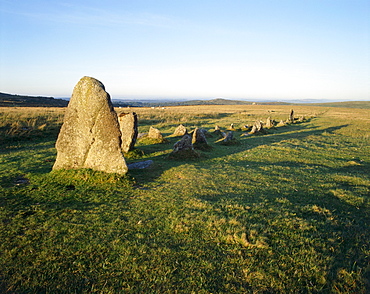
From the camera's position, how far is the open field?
4.60m

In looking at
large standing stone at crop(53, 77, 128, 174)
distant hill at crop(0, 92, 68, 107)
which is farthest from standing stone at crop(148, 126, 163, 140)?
distant hill at crop(0, 92, 68, 107)

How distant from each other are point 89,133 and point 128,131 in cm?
593

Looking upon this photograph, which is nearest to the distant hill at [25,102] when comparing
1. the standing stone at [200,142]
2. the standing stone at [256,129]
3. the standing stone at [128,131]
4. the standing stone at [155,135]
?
the standing stone at [155,135]

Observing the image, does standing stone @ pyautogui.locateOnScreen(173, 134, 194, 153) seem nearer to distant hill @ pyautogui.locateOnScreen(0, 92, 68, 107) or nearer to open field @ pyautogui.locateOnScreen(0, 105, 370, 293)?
open field @ pyautogui.locateOnScreen(0, 105, 370, 293)

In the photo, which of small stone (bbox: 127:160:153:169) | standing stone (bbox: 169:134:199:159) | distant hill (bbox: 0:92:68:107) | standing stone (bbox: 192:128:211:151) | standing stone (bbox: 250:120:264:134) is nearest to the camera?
small stone (bbox: 127:160:153:169)

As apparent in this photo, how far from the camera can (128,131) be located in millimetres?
17047

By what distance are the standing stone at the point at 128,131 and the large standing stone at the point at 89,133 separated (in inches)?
209

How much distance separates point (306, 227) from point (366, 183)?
23.1ft

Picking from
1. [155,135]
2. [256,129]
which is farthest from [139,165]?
[256,129]

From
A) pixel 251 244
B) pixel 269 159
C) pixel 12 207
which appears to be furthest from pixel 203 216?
pixel 269 159

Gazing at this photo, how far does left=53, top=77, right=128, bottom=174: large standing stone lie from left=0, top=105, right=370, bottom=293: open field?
726 millimetres

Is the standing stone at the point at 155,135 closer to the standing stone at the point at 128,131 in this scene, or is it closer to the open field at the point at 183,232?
the standing stone at the point at 128,131

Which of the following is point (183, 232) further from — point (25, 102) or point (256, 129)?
point (25, 102)

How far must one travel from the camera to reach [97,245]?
5746 mm
